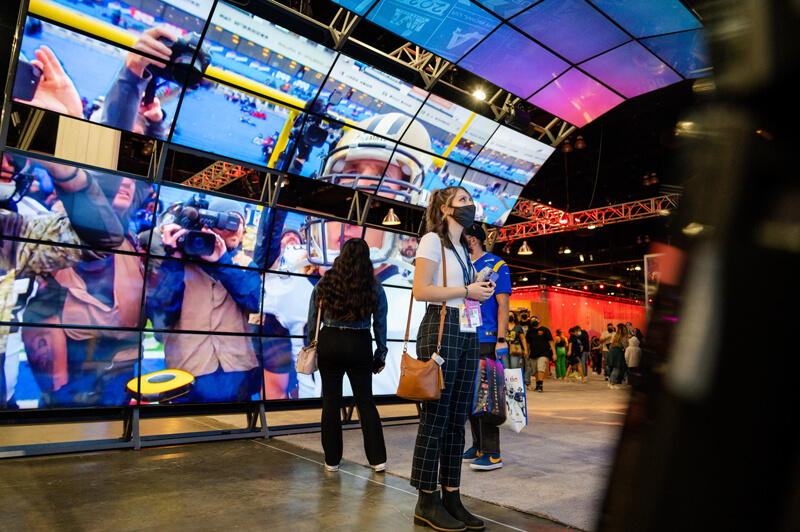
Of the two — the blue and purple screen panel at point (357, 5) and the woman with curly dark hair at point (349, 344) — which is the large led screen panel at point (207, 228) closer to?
the woman with curly dark hair at point (349, 344)

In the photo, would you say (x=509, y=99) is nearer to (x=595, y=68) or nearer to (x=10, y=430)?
(x=595, y=68)

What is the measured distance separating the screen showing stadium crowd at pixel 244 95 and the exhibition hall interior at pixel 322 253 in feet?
0.09

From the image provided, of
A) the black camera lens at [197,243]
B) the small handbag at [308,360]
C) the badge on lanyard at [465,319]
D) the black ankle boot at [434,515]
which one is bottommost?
the black ankle boot at [434,515]

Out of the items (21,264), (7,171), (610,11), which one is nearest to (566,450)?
(610,11)

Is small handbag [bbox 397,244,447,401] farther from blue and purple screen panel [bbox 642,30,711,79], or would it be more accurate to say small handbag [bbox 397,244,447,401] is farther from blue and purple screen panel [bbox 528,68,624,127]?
blue and purple screen panel [bbox 528,68,624,127]

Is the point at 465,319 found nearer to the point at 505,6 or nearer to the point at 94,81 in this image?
the point at 505,6

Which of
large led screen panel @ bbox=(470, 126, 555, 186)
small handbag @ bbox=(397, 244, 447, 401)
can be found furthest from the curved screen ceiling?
small handbag @ bbox=(397, 244, 447, 401)

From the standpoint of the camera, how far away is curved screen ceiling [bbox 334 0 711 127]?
5.62 m

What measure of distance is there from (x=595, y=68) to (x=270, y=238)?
4761 millimetres

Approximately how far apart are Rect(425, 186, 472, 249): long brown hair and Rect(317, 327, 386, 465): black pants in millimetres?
1533

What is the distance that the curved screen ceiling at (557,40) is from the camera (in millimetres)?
5625

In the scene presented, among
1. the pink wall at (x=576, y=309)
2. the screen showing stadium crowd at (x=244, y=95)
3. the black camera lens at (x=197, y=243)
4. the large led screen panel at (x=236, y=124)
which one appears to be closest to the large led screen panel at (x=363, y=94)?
the screen showing stadium crowd at (x=244, y=95)

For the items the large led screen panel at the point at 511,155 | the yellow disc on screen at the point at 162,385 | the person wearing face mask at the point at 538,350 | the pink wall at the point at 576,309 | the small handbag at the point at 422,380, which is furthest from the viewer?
the pink wall at the point at 576,309

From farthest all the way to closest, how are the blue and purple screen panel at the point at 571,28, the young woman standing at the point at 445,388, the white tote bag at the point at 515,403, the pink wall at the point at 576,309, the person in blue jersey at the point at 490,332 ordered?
the pink wall at the point at 576,309 < the blue and purple screen panel at the point at 571,28 < the person in blue jersey at the point at 490,332 < the white tote bag at the point at 515,403 < the young woman standing at the point at 445,388
